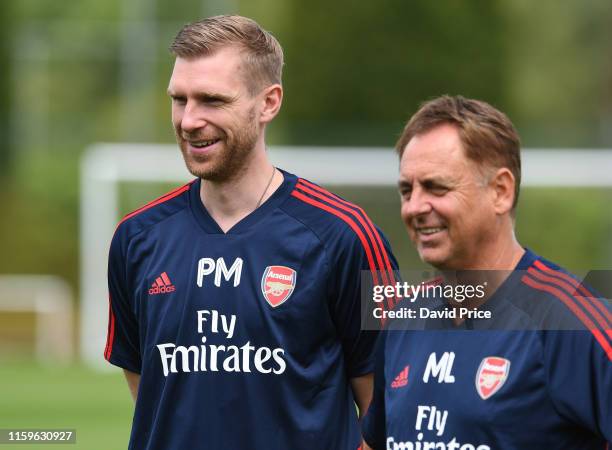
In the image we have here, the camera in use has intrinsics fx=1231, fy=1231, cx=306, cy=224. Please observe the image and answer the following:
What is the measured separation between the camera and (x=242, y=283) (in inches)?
167

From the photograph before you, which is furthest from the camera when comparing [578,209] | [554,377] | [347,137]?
[347,137]

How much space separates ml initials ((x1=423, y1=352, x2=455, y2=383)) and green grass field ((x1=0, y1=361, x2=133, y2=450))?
6.76 m

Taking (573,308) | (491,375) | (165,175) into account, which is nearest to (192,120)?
(491,375)

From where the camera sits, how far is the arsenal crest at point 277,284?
13.8 ft

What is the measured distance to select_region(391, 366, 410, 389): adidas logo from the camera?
3.76 meters

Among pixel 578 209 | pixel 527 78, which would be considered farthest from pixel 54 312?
pixel 527 78

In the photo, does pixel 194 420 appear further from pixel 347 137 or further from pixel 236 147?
pixel 347 137

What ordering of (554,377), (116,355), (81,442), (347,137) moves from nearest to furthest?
(554,377)
(116,355)
(81,442)
(347,137)

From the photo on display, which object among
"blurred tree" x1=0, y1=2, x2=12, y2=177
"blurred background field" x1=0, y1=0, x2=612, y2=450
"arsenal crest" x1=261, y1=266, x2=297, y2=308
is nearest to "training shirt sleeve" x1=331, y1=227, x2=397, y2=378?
"arsenal crest" x1=261, y1=266, x2=297, y2=308

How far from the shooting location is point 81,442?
36.3 feet

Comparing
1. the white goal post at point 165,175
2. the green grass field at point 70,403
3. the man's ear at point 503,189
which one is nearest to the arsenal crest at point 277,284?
the man's ear at point 503,189

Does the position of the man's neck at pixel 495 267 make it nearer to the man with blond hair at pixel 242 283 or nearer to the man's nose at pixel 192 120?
the man with blond hair at pixel 242 283

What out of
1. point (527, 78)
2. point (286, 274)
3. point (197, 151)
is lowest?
point (286, 274)

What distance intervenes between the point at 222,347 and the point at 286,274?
335 mm
